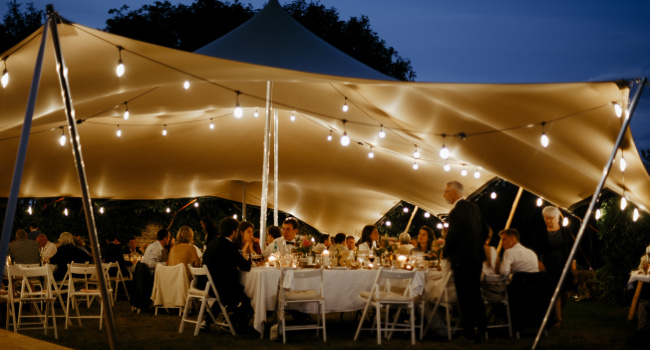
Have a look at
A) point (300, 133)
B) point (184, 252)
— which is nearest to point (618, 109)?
point (184, 252)

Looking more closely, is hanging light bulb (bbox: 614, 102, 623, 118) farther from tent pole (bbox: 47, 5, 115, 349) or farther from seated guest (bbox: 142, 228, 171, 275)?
seated guest (bbox: 142, 228, 171, 275)

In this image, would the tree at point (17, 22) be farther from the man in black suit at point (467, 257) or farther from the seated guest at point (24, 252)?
the man in black suit at point (467, 257)

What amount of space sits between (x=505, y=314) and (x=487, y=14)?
121 meters

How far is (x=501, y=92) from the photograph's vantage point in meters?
5.64

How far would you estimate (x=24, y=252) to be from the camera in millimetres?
9141

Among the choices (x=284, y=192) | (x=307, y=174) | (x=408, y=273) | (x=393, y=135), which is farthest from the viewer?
(x=284, y=192)

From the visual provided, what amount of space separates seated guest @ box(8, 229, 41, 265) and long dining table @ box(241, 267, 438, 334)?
4.08m

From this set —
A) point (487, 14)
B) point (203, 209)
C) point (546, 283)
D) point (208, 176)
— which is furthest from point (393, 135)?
point (487, 14)

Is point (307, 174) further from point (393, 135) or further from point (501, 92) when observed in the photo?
point (501, 92)

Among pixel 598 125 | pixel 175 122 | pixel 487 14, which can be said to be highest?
pixel 487 14

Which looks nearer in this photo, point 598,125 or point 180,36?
point 598,125

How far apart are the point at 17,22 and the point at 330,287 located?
17906mm

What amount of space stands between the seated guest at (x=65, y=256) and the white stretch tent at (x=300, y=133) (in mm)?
1650

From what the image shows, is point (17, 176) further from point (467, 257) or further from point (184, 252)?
point (184, 252)
